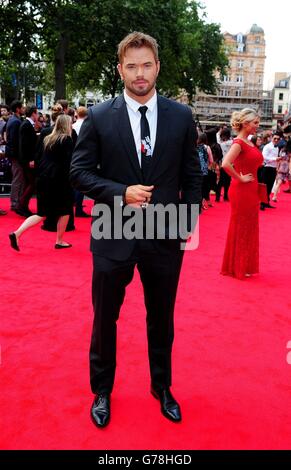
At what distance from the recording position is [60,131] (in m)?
6.09

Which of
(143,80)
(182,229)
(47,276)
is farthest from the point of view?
(47,276)

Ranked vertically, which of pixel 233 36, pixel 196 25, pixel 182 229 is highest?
pixel 233 36

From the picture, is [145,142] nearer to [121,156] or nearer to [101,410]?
[121,156]

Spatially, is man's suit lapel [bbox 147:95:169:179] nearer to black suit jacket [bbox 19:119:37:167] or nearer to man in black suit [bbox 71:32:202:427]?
man in black suit [bbox 71:32:202:427]

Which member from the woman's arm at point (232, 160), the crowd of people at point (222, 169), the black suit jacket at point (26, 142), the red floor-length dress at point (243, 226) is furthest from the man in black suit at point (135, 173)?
the crowd of people at point (222, 169)

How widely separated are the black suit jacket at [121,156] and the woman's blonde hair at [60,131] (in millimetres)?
3779

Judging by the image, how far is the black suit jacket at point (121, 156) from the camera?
2.31 metres

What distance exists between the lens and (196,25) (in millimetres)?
38688

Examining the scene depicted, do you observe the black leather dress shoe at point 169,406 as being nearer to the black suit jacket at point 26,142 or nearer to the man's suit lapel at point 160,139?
the man's suit lapel at point 160,139

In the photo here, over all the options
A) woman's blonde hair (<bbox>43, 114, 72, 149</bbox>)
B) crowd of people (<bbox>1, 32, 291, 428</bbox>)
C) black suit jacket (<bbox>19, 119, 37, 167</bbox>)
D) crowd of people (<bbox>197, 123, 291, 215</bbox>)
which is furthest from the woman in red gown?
crowd of people (<bbox>197, 123, 291, 215</bbox>)

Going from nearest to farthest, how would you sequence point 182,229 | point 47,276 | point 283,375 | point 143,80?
point 143,80
point 182,229
point 283,375
point 47,276
